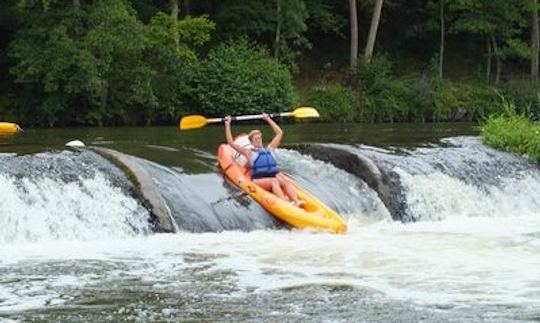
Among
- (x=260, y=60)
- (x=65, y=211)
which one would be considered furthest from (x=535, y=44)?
(x=65, y=211)

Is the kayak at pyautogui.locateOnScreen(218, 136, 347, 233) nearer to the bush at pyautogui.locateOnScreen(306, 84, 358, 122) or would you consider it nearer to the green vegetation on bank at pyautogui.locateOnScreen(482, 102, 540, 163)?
the green vegetation on bank at pyautogui.locateOnScreen(482, 102, 540, 163)

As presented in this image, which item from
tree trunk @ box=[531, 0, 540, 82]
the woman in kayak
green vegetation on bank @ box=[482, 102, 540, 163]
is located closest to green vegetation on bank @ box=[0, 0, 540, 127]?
tree trunk @ box=[531, 0, 540, 82]

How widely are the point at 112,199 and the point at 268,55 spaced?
1803 cm

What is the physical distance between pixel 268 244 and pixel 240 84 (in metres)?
15.8

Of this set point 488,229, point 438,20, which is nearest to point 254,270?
point 488,229

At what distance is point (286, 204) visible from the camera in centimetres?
1170

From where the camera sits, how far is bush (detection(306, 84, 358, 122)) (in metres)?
27.5

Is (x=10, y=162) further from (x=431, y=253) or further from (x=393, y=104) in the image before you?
(x=393, y=104)

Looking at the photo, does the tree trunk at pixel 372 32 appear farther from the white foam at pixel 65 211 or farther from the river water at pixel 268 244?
the white foam at pixel 65 211

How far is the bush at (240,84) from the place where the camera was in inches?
996

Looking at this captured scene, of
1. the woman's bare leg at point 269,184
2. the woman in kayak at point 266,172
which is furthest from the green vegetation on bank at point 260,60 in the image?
the woman's bare leg at point 269,184

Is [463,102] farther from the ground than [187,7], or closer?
closer

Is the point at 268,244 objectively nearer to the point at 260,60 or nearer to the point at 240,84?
the point at 240,84

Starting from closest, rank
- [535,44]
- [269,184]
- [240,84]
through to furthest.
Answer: [269,184]
[240,84]
[535,44]
